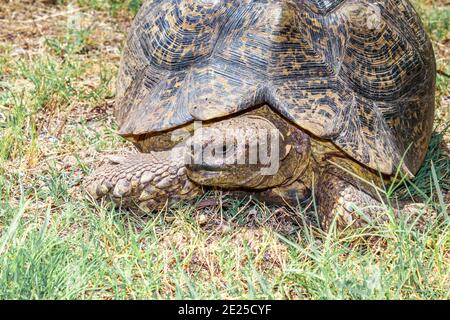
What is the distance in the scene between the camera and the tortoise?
3.51m

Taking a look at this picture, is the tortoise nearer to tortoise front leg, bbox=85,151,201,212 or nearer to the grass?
tortoise front leg, bbox=85,151,201,212

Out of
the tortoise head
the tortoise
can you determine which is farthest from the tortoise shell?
the tortoise head

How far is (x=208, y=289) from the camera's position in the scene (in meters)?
3.15

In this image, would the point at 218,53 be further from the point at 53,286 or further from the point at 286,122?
the point at 53,286

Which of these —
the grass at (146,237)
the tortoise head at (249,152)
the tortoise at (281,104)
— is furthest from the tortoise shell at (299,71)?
the grass at (146,237)

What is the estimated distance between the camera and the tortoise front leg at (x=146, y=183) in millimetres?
3662

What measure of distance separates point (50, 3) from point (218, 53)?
342 centimetres

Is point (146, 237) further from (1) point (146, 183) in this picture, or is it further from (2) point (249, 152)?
(2) point (249, 152)

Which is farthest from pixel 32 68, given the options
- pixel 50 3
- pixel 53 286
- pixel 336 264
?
pixel 336 264

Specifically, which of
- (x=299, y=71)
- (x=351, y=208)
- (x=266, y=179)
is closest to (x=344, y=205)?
(x=351, y=208)

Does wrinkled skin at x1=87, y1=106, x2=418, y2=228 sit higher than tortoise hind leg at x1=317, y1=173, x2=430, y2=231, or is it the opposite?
wrinkled skin at x1=87, y1=106, x2=418, y2=228

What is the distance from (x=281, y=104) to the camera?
3482 mm

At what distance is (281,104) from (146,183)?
829mm

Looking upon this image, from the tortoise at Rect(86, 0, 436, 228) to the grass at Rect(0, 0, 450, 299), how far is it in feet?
0.57
